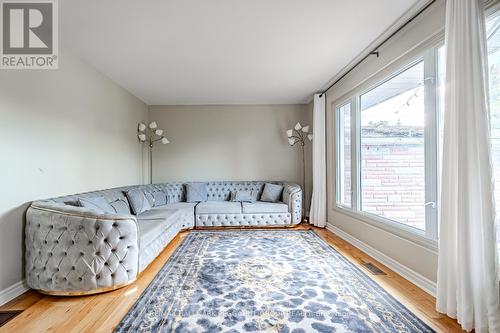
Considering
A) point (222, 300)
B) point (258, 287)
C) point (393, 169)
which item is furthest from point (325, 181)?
point (222, 300)

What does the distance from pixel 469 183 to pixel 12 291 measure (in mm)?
3810

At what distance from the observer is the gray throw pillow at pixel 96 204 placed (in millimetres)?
2836

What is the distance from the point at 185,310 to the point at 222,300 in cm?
32

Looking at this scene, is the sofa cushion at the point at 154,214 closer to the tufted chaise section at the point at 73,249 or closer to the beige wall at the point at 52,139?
the beige wall at the point at 52,139

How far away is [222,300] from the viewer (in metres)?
2.23

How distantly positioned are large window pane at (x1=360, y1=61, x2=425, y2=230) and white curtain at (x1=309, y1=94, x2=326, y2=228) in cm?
119

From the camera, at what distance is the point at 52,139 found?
2861 mm

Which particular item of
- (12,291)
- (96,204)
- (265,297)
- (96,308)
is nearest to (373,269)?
(265,297)

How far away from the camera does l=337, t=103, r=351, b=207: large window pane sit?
13.7ft

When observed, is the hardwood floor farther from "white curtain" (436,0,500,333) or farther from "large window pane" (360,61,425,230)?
"large window pane" (360,61,425,230)

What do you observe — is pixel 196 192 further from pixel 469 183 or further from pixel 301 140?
pixel 469 183

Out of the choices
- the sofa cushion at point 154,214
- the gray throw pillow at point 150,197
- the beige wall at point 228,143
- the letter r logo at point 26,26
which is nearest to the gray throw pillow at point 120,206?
the sofa cushion at point 154,214

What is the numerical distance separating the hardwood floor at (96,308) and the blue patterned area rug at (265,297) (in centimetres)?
10

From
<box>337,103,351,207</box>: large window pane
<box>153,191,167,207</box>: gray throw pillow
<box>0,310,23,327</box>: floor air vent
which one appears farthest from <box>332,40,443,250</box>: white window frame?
<box>153,191,167,207</box>: gray throw pillow
